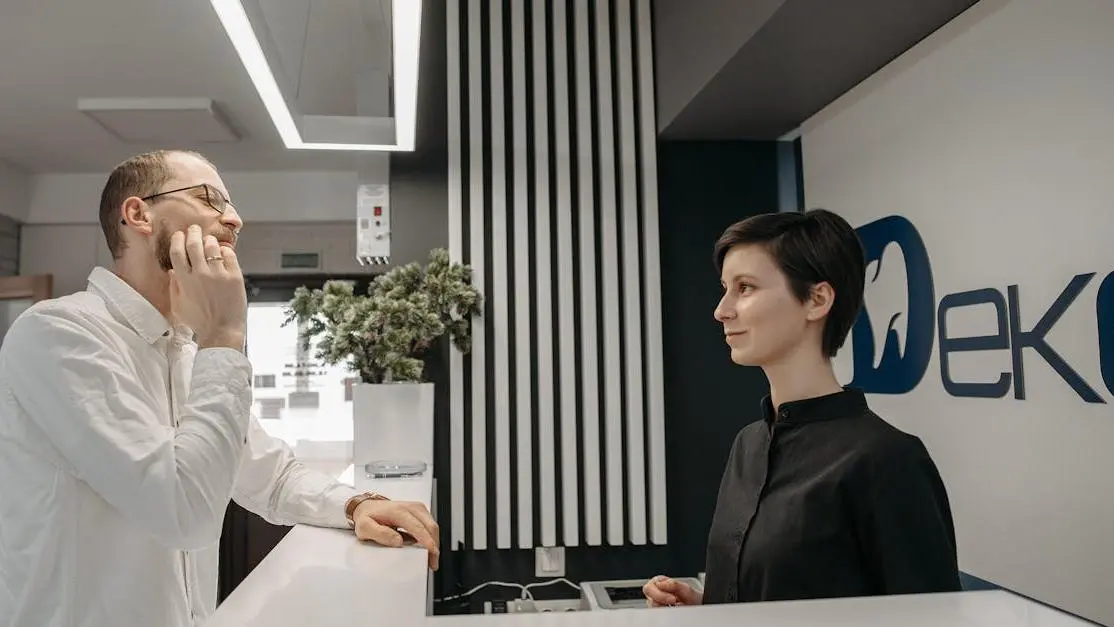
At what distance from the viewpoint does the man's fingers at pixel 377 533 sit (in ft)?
4.08

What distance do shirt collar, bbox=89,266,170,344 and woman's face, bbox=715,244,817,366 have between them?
104cm

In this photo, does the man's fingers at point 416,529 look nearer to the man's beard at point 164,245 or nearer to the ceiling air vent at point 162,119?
the man's beard at point 164,245

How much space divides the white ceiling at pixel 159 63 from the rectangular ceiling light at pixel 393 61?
144mm

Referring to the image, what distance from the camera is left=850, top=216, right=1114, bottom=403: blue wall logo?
5.34ft

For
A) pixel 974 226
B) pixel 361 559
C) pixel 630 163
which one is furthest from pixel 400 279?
pixel 974 226

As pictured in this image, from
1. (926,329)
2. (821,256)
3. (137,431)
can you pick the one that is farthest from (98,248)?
(821,256)

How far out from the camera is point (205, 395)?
1123 millimetres

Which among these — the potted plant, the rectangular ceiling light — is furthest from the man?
the potted plant

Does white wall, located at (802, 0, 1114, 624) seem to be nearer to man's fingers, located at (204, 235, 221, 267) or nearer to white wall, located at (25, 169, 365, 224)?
man's fingers, located at (204, 235, 221, 267)

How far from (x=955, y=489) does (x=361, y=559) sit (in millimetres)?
1725

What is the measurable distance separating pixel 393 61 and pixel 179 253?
2.66 feet

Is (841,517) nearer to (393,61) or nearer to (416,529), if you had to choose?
(416,529)

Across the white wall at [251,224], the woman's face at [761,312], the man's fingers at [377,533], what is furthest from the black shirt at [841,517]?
the white wall at [251,224]

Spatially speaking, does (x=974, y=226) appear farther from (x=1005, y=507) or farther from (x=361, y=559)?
(x=361, y=559)
